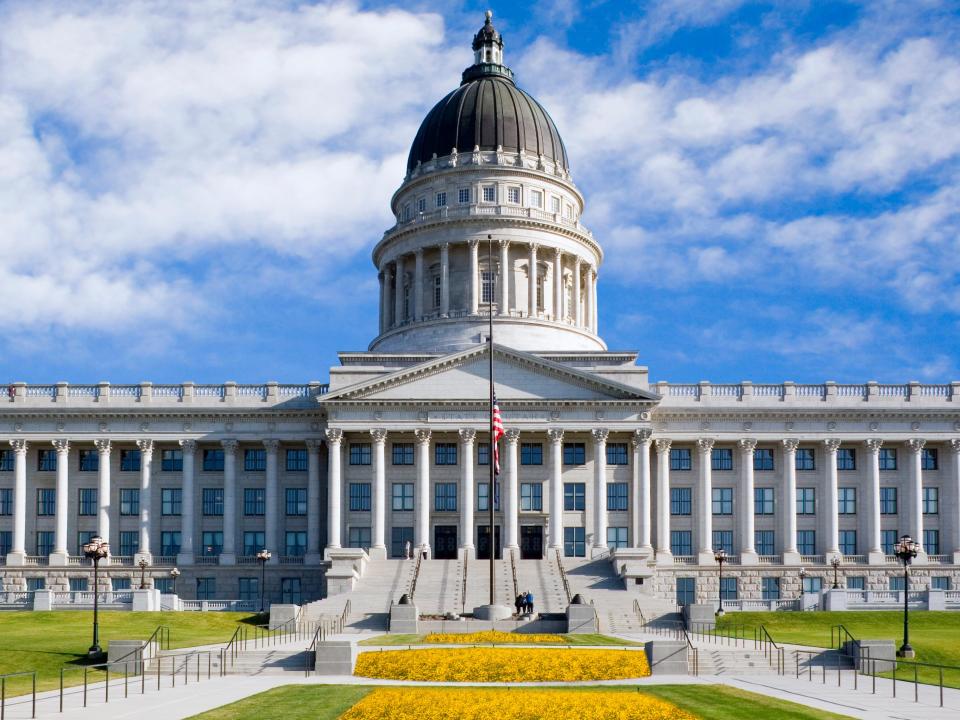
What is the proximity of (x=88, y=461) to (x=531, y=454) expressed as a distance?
31767 millimetres

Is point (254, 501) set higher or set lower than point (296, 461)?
lower

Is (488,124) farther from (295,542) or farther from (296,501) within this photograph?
(295,542)

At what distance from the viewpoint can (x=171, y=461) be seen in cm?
8575

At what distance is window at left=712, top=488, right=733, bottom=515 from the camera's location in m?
84.4

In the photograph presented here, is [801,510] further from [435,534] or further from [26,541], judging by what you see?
[26,541]

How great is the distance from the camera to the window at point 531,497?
81.6 m

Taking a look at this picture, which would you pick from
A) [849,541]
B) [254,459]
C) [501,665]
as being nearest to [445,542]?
[254,459]

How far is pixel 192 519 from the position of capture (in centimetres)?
8388

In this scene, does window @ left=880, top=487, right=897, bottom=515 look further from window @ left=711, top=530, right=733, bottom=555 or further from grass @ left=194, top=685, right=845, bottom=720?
grass @ left=194, top=685, right=845, bottom=720

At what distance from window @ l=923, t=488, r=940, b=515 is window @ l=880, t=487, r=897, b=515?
2098 mm

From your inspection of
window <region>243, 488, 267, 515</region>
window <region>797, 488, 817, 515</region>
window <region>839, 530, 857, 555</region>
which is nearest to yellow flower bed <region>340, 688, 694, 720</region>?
window <region>243, 488, 267, 515</region>

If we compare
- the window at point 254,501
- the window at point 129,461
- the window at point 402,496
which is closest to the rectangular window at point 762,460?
the window at point 402,496

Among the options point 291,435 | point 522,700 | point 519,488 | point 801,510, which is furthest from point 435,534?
point 522,700

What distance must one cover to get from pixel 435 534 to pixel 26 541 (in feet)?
95.1
